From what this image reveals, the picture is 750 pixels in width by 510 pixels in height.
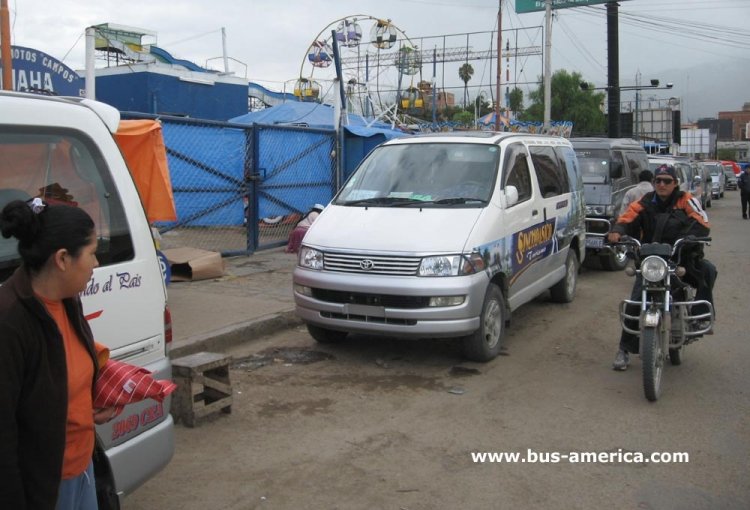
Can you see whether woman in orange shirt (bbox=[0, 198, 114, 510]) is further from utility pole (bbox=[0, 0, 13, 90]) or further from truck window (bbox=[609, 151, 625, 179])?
truck window (bbox=[609, 151, 625, 179])

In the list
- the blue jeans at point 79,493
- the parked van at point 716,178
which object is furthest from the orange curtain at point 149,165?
the parked van at point 716,178

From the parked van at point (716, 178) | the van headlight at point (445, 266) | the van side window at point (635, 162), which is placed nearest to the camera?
the van headlight at point (445, 266)

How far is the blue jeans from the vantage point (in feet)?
7.29

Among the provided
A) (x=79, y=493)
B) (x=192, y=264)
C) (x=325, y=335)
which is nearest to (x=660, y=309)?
(x=325, y=335)

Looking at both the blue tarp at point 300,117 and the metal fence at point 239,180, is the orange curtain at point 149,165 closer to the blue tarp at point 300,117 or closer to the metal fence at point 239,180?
the metal fence at point 239,180

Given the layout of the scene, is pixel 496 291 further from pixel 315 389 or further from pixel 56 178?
pixel 56 178

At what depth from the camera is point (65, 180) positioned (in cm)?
307

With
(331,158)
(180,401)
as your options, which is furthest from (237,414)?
(331,158)

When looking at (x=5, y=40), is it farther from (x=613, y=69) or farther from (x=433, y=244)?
(x=613, y=69)

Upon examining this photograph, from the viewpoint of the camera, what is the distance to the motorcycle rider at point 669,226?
6083 mm

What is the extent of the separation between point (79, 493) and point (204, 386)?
2889 millimetres

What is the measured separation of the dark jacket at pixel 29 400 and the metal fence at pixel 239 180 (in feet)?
25.0

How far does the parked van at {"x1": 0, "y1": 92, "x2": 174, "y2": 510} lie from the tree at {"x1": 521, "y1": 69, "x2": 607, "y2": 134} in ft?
222

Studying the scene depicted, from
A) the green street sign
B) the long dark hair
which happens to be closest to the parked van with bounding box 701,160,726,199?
the green street sign
